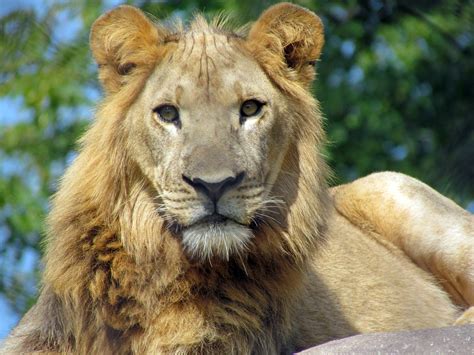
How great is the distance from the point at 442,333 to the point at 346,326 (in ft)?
4.66

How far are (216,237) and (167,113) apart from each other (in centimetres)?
71

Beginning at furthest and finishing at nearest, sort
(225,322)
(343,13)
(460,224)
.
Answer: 1. (343,13)
2. (460,224)
3. (225,322)

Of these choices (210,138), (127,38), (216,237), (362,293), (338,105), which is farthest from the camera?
(338,105)

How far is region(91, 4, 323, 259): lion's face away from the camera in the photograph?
5.05m

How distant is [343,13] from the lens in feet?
41.0

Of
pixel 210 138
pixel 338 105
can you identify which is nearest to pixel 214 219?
pixel 210 138

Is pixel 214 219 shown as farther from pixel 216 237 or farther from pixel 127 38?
pixel 127 38

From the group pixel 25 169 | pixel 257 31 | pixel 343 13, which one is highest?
pixel 257 31

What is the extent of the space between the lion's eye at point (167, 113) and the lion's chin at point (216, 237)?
0.56 m

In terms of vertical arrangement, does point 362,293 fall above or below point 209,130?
below

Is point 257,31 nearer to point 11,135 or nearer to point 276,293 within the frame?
point 276,293

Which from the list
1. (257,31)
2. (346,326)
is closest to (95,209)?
(257,31)

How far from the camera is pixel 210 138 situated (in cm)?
517

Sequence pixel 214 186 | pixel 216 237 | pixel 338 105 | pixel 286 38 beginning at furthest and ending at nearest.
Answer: pixel 338 105 < pixel 286 38 < pixel 216 237 < pixel 214 186
